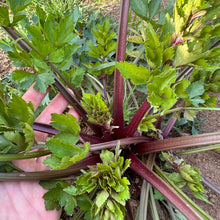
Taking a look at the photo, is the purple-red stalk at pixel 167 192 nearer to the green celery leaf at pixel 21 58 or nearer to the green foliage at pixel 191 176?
the green foliage at pixel 191 176

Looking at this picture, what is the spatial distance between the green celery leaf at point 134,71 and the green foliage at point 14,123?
1.00ft

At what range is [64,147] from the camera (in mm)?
654

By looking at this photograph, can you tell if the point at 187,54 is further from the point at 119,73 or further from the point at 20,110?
the point at 20,110

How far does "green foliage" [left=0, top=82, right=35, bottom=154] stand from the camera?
0.67 metres

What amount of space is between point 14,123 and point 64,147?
0.67 feet

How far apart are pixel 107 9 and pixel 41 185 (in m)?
1.59

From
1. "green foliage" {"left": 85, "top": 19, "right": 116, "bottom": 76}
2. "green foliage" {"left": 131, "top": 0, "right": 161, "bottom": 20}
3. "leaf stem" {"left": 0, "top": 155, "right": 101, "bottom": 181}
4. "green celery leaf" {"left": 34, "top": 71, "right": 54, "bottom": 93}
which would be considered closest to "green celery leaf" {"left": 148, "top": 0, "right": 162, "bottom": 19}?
"green foliage" {"left": 131, "top": 0, "right": 161, "bottom": 20}

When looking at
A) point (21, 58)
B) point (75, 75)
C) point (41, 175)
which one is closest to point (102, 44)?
point (75, 75)

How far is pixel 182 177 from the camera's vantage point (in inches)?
37.1

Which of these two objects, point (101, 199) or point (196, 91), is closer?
point (101, 199)

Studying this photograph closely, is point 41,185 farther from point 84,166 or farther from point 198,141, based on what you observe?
point 198,141

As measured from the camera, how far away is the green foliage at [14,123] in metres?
0.67

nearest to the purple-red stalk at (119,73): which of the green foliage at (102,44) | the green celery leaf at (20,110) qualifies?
the green foliage at (102,44)

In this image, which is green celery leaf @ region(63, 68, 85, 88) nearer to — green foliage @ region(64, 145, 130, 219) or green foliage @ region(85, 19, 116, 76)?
green foliage @ region(85, 19, 116, 76)
